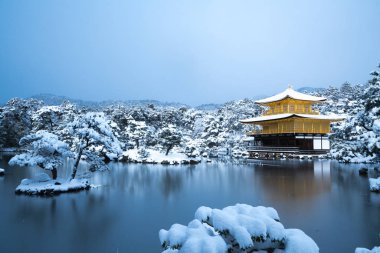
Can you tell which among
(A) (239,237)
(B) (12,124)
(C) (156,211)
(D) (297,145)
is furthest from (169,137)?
(A) (239,237)

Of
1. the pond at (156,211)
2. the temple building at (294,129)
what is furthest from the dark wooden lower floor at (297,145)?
the pond at (156,211)

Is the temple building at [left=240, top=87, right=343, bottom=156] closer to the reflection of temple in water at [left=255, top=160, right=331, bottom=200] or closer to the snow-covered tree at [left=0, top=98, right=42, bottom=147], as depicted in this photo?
the reflection of temple in water at [left=255, top=160, right=331, bottom=200]

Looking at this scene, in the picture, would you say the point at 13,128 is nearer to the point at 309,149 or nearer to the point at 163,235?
the point at 309,149

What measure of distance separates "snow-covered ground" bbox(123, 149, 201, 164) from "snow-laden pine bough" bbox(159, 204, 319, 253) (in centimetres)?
2391

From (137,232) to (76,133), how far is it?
24.7 ft

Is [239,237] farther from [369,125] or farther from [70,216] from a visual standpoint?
[369,125]

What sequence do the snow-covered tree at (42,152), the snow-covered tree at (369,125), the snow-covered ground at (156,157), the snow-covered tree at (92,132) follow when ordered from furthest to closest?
1. the snow-covered ground at (156,157)
2. the snow-covered tree at (92,132)
3. the snow-covered tree at (42,152)
4. the snow-covered tree at (369,125)

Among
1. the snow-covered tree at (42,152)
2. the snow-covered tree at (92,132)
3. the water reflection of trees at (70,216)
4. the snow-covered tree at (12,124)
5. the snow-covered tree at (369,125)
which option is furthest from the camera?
the snow-covered tree at (12,124)

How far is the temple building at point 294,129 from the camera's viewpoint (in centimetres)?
3256

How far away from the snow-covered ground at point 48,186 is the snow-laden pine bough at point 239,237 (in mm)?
10672

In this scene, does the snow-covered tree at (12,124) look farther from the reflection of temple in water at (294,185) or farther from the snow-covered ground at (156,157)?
the reflection of temple in water at (294,185)

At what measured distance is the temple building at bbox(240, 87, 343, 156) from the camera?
107 feet

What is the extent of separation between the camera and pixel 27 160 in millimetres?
13000

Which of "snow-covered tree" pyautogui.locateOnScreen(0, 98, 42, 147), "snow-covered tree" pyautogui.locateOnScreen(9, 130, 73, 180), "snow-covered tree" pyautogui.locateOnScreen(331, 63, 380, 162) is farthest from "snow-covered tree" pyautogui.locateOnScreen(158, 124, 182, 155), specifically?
"snow-covered tree" pyautogui.locateOnScreen(0, 98, 42, 147)
